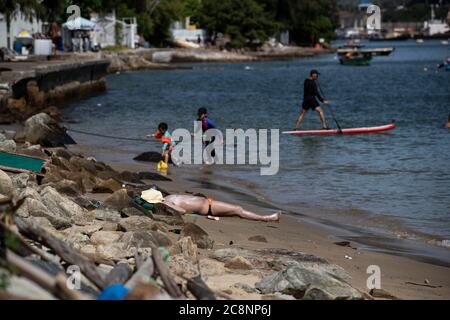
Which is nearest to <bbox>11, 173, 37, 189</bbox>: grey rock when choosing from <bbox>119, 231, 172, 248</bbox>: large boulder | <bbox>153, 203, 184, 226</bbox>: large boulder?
<bbox>153, 203, 184, 226</bbox>: large boulder

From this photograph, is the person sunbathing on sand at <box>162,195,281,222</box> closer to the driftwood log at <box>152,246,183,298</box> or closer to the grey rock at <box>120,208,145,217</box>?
the grey rock at <box>120,208,145,217</box>

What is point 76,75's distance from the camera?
1580 inches

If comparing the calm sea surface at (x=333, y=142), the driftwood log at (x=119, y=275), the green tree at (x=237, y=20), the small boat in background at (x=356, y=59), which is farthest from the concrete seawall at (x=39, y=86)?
the green tree at (x=237, y=20)

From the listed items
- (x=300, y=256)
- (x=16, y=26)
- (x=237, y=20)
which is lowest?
(x=300, y=256)

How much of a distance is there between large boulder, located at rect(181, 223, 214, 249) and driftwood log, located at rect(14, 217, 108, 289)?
3.20 m

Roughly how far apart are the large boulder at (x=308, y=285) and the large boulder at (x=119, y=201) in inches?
143

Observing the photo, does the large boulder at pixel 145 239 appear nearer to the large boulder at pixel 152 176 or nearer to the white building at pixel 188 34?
the large boulder at pixel 152 176

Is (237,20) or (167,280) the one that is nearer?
(167,280)

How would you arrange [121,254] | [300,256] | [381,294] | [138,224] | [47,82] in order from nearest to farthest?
1. [381,294]
2. [121,254]
3. [300,256]
4. [138,224]
5. [47,82]

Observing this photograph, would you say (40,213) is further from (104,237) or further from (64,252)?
(64,252)

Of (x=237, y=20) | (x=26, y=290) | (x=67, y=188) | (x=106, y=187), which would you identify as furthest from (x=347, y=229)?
(x=237, y=20)

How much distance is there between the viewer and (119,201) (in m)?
11.1

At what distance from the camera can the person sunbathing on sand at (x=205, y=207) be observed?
460 inches

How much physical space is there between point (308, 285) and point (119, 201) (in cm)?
423
